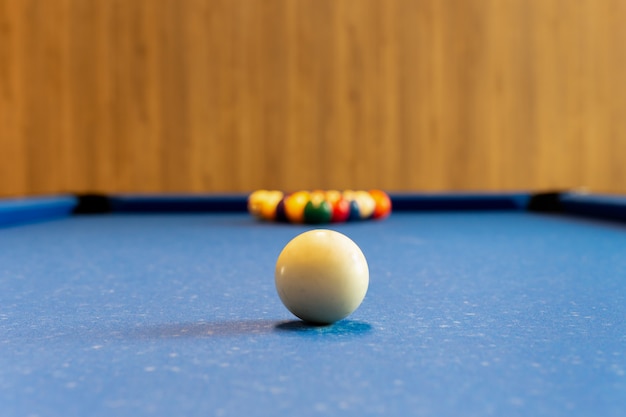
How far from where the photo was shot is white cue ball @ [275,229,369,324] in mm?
1381

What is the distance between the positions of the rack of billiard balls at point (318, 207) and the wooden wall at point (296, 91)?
2067 mm

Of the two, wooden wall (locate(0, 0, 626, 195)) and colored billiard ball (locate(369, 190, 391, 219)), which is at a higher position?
wooden wall (locate(0, 0, 626, 195))

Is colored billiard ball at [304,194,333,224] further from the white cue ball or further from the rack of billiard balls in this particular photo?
the white cue ball

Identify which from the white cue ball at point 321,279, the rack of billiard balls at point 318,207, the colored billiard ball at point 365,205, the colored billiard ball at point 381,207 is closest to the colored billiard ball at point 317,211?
the rack of billiard balls at point 318,207

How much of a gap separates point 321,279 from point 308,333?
0.36 feet

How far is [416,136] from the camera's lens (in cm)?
638

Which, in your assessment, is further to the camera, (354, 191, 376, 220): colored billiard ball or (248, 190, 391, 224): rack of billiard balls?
(354, 191, 376, 220): colored billiard ball

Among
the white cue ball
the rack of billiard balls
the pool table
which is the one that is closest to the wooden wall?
the rack of billiard balls

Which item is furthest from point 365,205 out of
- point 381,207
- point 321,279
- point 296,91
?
point 321,279

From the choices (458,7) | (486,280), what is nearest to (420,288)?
(486,280)

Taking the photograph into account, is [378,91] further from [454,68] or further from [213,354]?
[213,354]

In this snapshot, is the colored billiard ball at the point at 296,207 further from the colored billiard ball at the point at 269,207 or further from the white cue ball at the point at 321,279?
the white cue ball at the point at 321,279

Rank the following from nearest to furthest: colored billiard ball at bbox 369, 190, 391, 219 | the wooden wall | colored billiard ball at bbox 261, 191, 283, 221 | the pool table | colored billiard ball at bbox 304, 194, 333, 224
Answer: the pool table < colored billiard ball at bbox 304, 194, 333, 224 < colored billiard ball at bbox 261, 191, 283, 221 < colored billiard ball at bbox 369, 190, 391, 219 < the wooden wall

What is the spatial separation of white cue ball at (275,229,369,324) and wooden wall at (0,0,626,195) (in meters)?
4.92
